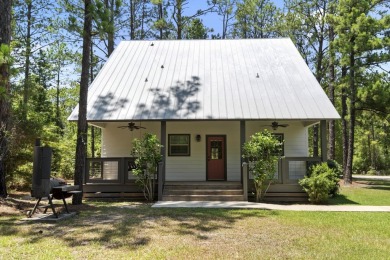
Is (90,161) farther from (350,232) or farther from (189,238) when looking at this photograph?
A: (350,232)

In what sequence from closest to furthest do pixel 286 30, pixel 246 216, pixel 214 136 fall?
1. pixel 246 216
2. pixel 214 136
3. pixel 286 30

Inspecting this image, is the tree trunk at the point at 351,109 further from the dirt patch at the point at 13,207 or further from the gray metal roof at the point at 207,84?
the dirt patch at the point at 13,207

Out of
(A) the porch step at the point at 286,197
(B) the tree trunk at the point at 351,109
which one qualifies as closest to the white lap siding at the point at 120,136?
(A) the porch step at the point at 286,197

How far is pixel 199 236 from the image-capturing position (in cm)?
696

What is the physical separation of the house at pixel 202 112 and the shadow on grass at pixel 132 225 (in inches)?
113

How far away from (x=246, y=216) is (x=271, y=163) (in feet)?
10.9

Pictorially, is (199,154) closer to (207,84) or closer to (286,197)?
(207,84)

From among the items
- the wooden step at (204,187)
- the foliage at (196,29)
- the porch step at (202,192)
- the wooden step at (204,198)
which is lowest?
the wooden step at (204,198)

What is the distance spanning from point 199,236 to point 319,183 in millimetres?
6436

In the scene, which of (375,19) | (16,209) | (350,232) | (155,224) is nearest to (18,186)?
(16,209)

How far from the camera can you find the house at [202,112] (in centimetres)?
1334

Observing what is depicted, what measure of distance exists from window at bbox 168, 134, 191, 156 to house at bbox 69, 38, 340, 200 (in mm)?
42

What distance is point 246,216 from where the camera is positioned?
30.6 feet

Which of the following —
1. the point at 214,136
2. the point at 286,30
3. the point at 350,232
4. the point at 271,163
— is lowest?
the point at 350,232
